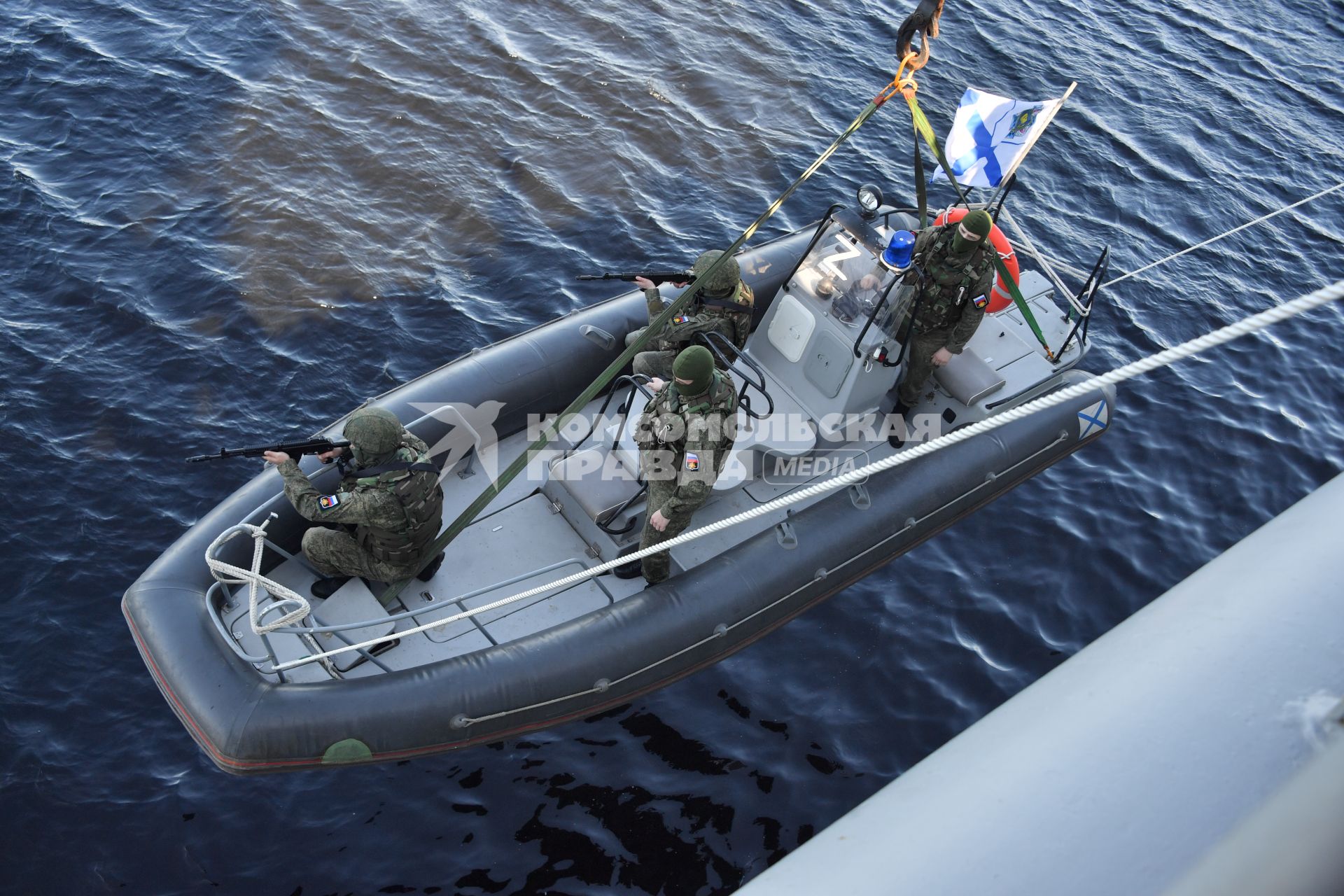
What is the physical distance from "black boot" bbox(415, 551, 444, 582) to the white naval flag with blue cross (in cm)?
Answer: 537

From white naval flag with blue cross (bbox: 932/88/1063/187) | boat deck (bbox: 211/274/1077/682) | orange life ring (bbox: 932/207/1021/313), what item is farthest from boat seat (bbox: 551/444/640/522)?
white naval flag with blue cross (bbox: 932/88/1063/187)

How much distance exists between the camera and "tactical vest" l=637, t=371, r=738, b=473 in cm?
635

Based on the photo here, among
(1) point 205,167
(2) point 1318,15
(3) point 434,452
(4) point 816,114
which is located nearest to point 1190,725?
(3) point 434,452

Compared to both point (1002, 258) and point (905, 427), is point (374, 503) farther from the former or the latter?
point (1002, 258)

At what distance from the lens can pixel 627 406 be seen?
7.30 metres

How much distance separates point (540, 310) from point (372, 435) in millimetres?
4551

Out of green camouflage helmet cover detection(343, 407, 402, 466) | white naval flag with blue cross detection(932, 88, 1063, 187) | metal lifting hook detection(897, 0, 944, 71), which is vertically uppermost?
metal lifting hook detection(897, 0, 944, 71)

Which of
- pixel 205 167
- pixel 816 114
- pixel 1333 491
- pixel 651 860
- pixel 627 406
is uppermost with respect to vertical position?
pixel 1333 491

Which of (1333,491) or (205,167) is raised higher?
(1333,491)

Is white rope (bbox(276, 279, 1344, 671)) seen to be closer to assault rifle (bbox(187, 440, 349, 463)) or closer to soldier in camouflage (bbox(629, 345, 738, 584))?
soldier in camouflage (bbox(629, 345, 738, 584))

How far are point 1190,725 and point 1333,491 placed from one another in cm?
87

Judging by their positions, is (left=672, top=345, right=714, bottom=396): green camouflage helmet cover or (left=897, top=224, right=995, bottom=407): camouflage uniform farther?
(left=897, top=224, right=995, bottom=407): camouflage uniform

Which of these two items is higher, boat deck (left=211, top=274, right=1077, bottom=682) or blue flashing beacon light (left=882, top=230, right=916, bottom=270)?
blue flashing beacon light (left=882, top=230, right=916, bottom=270)

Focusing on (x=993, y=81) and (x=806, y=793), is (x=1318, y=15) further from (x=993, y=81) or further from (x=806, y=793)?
(x=806, y=793)
